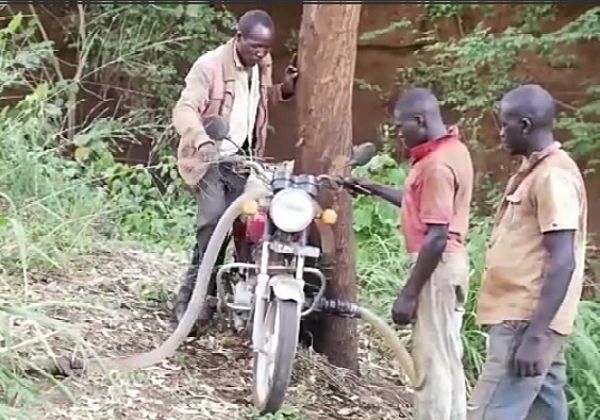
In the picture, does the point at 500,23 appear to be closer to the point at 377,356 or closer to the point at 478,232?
the point at 478,232

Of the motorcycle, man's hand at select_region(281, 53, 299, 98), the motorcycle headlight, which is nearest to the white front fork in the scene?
the motorcycle

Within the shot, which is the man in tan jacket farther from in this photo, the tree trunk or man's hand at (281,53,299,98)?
the tree trunk

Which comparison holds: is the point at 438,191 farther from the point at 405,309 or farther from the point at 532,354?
the point at 532,354

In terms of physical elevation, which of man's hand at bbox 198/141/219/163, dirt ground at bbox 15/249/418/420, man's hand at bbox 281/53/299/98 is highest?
man's hand at bbox 281/53/299/98

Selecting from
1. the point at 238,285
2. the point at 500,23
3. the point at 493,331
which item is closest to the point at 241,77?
the point at 238,285

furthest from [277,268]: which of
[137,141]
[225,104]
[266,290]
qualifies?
[137,141]

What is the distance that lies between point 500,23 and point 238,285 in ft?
21.5

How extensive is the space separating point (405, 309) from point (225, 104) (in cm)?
138

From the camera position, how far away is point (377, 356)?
5684 mm

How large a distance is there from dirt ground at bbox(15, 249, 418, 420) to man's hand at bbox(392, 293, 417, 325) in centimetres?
70

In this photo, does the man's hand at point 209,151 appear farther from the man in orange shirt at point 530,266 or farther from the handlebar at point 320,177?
the man in orange shirt at point 530,266

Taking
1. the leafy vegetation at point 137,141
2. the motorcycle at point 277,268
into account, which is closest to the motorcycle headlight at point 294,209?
the motorcycle at point 277,268

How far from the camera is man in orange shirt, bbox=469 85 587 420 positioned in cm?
370

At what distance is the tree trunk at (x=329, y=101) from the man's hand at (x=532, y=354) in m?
1.45
